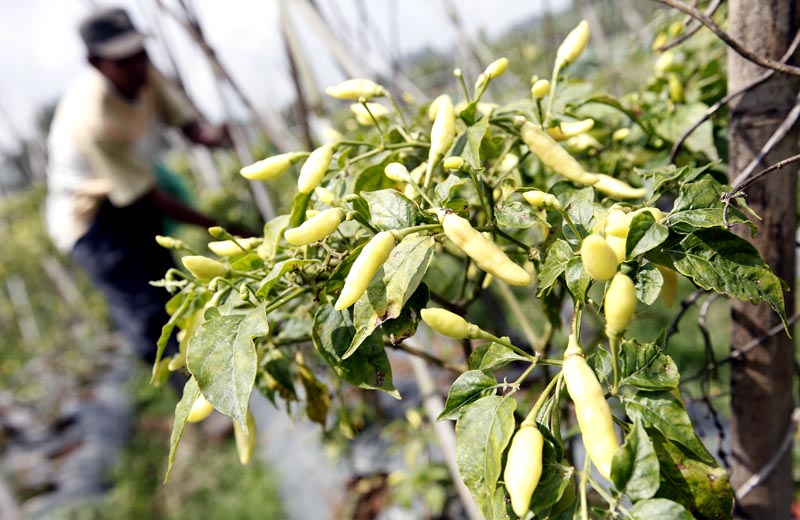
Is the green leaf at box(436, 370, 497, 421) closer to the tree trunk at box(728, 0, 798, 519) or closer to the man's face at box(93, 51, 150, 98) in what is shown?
the tree trunk at box(728, 0, 798, 519)

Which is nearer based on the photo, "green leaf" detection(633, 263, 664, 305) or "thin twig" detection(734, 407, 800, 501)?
"green leaf" detection(633, 263, 664, 305)

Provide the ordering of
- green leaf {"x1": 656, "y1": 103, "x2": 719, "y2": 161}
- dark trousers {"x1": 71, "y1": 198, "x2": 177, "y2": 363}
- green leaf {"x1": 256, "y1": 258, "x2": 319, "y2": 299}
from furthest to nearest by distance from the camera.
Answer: dark trousers {"x1": 71, "y1": 198, "x2": 177, "y2": 363} < green leaf {"x1": 656, "y1": 103, "x2": 719, "y2": 161} < green leaf {"x1": 256, "y1": 258, "x2": 319, "y2": 299}

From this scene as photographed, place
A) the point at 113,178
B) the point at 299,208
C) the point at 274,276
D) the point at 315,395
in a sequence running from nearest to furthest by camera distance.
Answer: the point at 274,276
the point at 299,208
the point at 315,395
the point at 113,178

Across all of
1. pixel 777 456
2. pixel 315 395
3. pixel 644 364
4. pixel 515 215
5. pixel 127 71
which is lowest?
A: pixel 777 456

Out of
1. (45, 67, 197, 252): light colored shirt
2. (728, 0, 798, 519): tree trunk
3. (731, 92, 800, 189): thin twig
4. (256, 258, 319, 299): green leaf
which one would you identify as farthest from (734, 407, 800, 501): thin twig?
(45, 67, 197, 252): light colored shirt

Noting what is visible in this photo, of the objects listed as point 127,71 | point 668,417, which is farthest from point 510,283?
point 127,71

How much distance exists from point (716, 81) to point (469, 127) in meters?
0.52

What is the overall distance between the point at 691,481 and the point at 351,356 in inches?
11.9

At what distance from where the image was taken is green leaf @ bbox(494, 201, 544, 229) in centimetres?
49

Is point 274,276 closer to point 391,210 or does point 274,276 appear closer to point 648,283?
point 391,210

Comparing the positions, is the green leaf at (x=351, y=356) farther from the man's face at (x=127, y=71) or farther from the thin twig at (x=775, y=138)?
the man's face at (x=127, y=71)

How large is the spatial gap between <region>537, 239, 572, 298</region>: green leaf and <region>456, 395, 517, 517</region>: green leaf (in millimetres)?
106

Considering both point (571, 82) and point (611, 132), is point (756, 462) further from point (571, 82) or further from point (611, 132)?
point (571, 82)

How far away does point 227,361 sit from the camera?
458 millimetres
